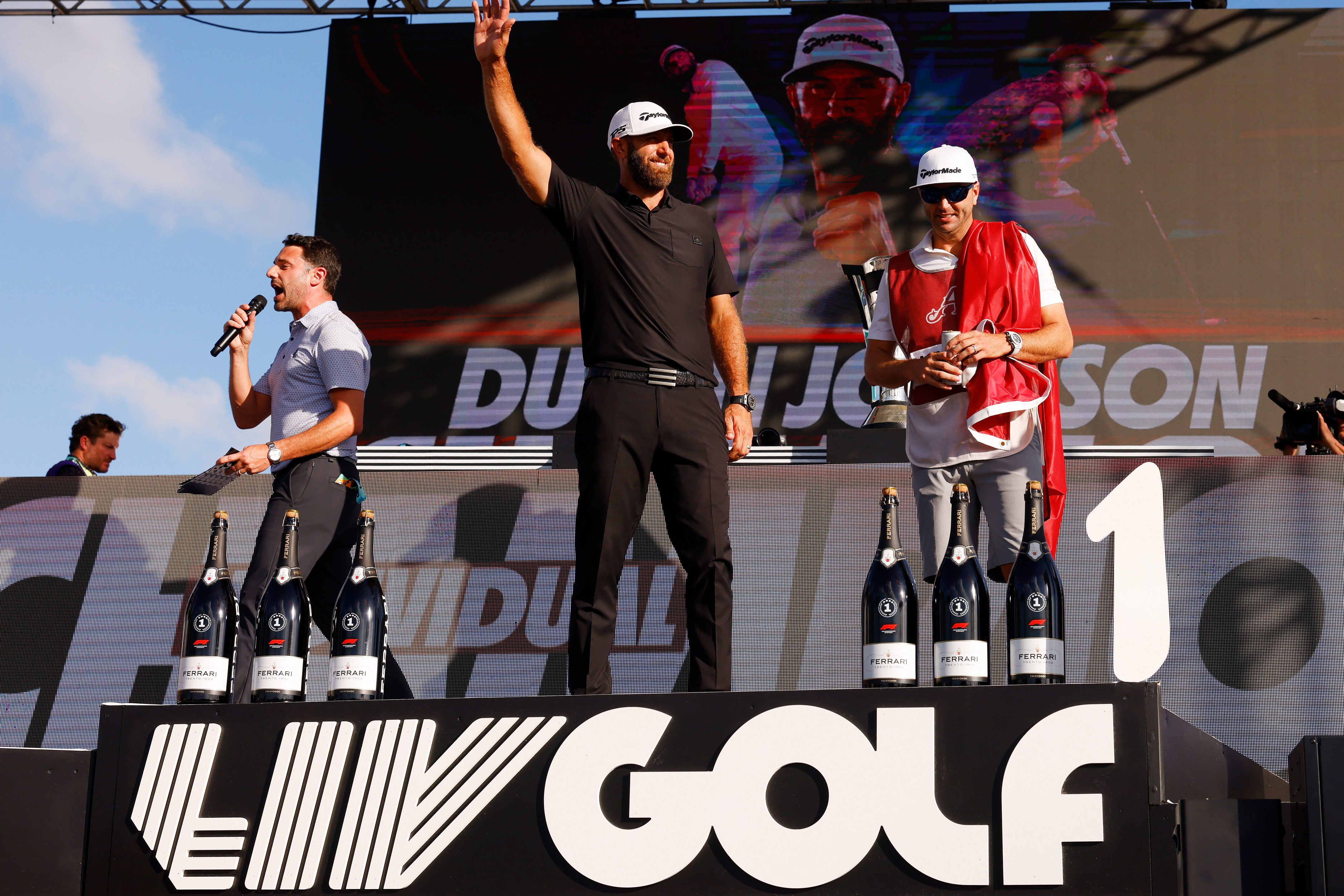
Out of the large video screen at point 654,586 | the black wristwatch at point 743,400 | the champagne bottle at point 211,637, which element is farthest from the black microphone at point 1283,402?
the champagne bottle at point 211,637

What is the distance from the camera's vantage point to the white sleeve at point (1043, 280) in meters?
2.57

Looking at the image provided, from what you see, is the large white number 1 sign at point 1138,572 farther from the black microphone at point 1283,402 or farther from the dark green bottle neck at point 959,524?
the black microphone at point 1283,402

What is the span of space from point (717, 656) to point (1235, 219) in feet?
→ 22.7

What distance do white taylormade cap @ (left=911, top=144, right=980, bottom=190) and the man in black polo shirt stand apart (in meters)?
0.47

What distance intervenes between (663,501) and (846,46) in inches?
267

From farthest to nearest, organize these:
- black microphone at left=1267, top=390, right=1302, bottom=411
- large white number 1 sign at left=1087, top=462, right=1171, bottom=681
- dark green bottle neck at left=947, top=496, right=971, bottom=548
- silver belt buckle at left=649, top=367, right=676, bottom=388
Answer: black microphone at left=1267, top=390, right=1302, bottom=411
large white number 1 sign at left=1087, top=462, right=1171, bottom=681
silver belt buckle at left=649, top=367, right=676, bottom=388
dark green bottle neck at left=947, top=496, right=971, bottom=548

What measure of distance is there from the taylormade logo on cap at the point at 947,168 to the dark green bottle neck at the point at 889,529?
79 centimetres

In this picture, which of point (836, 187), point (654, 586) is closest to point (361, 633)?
point (654, 586)

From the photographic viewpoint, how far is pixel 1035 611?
185 centimetres

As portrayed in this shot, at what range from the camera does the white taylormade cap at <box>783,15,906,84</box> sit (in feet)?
27.7

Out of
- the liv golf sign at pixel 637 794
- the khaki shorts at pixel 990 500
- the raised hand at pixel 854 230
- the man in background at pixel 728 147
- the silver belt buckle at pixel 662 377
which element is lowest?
the liv golf sign at pixel 637 794

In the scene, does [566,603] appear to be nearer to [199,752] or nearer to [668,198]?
[668,198]

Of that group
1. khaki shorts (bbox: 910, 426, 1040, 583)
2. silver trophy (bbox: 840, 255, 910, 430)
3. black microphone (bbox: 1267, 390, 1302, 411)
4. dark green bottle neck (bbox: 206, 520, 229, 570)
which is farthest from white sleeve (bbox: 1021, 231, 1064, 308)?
black microphone (bbox: 1267, 390, 1302, 411)

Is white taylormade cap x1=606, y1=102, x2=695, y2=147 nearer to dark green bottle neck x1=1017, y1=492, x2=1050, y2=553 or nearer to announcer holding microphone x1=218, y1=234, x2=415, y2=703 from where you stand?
announcer holding microphone x1=218, y1=234, x2=415, y2=703
